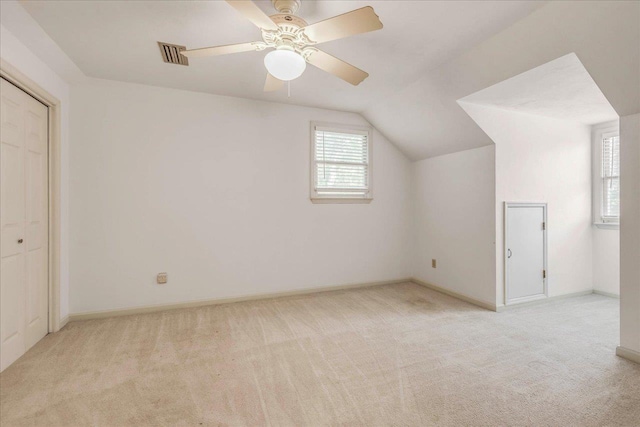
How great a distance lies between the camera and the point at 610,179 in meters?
4.04

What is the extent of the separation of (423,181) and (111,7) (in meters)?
4.25

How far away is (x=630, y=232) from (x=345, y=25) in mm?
2779

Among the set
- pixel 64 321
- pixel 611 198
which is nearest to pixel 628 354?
pixel 611 198

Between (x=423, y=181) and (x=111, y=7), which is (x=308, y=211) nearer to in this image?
(x=423, y=181)

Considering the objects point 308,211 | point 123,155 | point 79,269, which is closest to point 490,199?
point 308,211

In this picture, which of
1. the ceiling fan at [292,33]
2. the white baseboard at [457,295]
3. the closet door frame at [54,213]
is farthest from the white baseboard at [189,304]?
the ceiling fan at [292,33]

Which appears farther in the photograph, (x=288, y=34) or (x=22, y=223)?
(x=22, y=223)

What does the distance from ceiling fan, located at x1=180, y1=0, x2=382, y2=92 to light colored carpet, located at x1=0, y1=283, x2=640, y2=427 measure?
216cm

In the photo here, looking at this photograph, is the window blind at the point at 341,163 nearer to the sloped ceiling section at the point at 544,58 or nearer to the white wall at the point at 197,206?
the white wall at the point at 197,206

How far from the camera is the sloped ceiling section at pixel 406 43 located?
208 centimetres

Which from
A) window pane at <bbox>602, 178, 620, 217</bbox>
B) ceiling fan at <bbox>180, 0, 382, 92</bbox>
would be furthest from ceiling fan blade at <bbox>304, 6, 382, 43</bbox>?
window pane at <bbox>602, 178, 620, 217</bbox>

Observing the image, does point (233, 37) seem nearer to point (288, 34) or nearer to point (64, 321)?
point (288, 34)

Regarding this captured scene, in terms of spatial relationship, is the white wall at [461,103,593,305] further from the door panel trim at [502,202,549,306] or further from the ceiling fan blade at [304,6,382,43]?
the ceiling fan blade at [304,6,382,43]

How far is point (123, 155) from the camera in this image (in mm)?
3408
